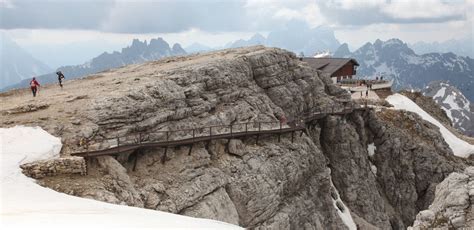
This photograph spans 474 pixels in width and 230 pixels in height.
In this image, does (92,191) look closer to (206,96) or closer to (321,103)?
(206,96)

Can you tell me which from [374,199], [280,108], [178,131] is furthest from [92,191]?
[374,199]

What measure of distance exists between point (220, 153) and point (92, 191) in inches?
559

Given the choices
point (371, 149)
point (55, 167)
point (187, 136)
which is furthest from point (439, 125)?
point (55, 167)

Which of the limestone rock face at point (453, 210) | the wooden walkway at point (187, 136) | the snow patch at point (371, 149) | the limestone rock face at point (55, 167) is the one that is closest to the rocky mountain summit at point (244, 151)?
the snow patch at point (371, 149)

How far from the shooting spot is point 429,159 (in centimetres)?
6066

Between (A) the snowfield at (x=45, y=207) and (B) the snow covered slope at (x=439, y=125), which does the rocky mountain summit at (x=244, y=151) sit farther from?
(B) the snow covered slope at (x=439, y=125)

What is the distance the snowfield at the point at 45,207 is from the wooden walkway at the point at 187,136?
335 centimetres

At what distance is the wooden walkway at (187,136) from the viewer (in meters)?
→ 28.9

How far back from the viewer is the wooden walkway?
28.9m

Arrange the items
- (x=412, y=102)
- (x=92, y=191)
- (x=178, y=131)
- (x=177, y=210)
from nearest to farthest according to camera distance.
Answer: (x=92, y=191) < (x=177, y=210) < (x=178, y=131) < (x=412, y=102)

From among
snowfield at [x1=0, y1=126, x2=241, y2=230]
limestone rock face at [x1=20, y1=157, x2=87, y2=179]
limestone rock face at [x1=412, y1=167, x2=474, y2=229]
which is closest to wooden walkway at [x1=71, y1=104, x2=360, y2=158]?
limestone rock face at [x1=20, y1=157, x2=87, y2=179]

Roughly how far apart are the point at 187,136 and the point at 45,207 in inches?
635

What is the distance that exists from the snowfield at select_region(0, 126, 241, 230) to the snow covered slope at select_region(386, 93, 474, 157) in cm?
6458

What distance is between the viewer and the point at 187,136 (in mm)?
34656
